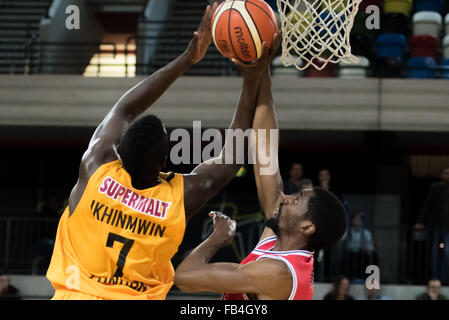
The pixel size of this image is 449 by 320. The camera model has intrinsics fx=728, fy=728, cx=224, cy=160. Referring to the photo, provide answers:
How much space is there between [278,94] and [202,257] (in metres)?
7.18

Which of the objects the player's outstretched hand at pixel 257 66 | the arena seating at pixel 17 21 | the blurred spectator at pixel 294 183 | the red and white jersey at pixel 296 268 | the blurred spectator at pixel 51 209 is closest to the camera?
the red and white jersey at pixel 296 268

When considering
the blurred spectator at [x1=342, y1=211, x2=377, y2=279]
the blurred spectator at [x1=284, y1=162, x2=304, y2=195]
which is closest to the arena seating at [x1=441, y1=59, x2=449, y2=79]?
the blurred spectator at [x1=342, y1=211, x2=377, y2=279]

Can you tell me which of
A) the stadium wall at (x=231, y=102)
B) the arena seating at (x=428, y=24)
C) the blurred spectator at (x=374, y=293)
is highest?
the arena seating at (x=428, y=24)

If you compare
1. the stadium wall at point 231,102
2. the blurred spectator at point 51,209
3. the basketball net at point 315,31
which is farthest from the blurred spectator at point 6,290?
the basketball net at point 315,31

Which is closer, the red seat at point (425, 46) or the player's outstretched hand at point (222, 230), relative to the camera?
the player's outstretched hand at point (222, 230)

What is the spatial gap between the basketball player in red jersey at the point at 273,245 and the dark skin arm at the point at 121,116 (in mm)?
438

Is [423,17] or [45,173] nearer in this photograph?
[423,17]

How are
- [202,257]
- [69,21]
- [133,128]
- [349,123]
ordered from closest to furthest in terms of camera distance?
[133,128] → [202,257] → [349,123] → [69,21]

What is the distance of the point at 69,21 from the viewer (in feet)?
42.5

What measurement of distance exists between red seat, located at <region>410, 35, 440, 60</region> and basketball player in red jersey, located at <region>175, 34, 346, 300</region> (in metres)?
7.78

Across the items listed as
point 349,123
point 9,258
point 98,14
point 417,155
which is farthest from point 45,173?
point 417,155

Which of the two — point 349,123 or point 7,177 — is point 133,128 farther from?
point 7,177

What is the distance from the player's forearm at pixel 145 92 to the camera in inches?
130

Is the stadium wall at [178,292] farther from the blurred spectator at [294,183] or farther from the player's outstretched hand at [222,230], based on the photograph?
the player's outstretched hand at [222,230]
